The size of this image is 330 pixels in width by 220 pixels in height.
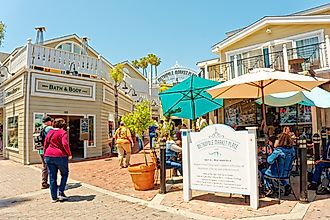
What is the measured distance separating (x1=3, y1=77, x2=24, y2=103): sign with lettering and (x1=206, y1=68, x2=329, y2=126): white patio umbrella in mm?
9214

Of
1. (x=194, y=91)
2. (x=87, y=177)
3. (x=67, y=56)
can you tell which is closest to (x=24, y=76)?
(x=67, y=56)

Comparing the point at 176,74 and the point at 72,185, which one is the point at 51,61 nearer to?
the point at 72,185

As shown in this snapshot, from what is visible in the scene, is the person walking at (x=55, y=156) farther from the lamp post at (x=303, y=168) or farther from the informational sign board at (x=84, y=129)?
the informational sign board at (x=84, y=129)

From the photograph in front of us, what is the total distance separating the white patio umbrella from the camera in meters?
6.03

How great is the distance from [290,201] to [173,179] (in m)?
3.17

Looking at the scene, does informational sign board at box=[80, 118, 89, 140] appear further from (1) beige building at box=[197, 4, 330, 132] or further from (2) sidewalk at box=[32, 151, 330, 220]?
(2) sidewalk at box=[32, 151, 330, 220]

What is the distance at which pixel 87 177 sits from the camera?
936 cm

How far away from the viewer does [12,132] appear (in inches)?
558

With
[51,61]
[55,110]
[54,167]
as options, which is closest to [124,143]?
[54,167]

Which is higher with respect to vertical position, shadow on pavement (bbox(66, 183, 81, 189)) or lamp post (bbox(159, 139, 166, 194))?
lamp post (bbox(159, 139, 166, 194))

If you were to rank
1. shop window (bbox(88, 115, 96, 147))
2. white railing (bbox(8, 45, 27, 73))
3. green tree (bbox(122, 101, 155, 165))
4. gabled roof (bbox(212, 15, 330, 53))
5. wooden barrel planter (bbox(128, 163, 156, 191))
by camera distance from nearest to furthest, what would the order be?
wooden barrel planter (bbox(128, 163, 156, 191)) < green tree (bbox(122, 101, 155, 165)) < white railing (bbox(8, 45, 27, 73)) < gabled roof (bbox(212, 15, 330, 53)) < shop window (bbox(88, 115, 96, 147))

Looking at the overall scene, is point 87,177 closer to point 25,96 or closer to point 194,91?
point 194,91

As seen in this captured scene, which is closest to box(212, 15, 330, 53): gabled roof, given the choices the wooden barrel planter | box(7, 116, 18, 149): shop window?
the wooden barrel planter

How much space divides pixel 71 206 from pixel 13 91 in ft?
32.2
